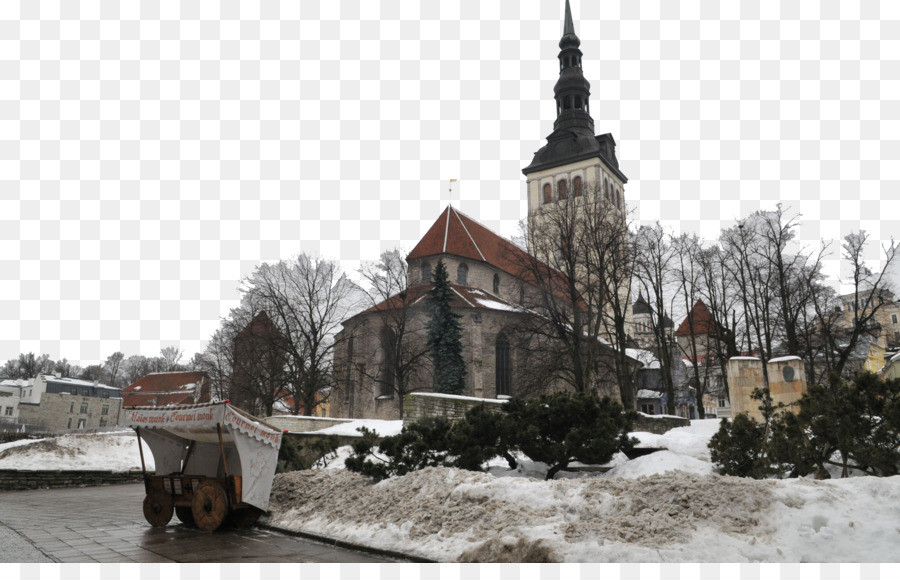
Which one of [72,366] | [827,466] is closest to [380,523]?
[827,466]

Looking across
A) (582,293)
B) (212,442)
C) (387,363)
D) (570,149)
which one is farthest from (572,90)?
(212,442)

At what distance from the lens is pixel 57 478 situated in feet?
63.0

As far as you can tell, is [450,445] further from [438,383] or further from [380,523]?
[438,383]

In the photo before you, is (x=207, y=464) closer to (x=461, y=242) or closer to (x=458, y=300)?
(x=458, y=300)

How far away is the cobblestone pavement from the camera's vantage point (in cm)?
661

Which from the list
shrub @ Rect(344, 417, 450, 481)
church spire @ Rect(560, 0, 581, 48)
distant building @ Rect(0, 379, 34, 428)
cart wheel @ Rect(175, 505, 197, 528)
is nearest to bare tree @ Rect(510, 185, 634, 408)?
shrub @ Rect(344, 417, 450, 481)

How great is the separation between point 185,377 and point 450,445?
5108 cm

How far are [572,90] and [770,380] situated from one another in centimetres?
4076

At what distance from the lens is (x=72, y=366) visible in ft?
306

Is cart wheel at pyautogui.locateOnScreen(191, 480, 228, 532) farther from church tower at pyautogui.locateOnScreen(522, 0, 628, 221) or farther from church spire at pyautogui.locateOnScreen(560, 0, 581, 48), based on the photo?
church spire at pyautogui.locateOnScreen(560, 0, 581, 48)

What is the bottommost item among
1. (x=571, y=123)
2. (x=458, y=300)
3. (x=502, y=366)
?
(x=502, y=366)

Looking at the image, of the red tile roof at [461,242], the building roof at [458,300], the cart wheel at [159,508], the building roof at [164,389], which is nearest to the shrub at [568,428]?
the cart wheel at [159,508]

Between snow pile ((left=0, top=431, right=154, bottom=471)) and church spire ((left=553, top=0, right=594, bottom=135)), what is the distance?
137ft

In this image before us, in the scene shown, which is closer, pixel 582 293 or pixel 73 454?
pixel 73 454
